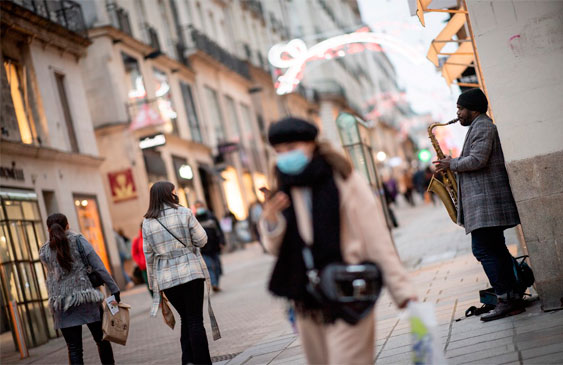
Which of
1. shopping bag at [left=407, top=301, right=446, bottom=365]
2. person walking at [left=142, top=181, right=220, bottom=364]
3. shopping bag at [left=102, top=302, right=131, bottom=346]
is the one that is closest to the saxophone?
person walking at [left=142, top=181, right=220, bottom=364]

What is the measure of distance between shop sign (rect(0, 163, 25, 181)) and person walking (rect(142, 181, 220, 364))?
9647 millimetres

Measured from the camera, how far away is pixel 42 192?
65.1 feet

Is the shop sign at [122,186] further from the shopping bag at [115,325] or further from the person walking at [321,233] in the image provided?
the person walking at [321,233]

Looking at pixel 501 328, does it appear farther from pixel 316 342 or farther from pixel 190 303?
pixel 316 342

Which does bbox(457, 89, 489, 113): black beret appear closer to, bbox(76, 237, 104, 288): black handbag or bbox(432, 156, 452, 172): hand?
bbox(432, 156, 452, 172): hand

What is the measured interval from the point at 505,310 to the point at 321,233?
3.73 meters

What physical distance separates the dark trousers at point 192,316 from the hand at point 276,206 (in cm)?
347

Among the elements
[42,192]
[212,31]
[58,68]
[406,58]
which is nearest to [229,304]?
[406,58]

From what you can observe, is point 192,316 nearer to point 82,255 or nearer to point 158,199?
point 158,199

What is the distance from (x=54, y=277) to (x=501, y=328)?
12.9 ft

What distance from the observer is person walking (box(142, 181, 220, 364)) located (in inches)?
303

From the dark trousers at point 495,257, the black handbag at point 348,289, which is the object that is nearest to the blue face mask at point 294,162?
the black handbag at point 348,289

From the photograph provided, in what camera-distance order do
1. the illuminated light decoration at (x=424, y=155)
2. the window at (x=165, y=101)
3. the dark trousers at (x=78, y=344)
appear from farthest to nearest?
the illuminated light decoration at (x=424, y=155) < the window at (x=165, y=101) < the dark trousers at (x=78, y=344)

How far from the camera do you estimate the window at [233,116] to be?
134ft
